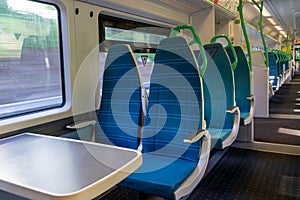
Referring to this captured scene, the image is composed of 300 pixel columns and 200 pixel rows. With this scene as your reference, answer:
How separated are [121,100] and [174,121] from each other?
0.44 m

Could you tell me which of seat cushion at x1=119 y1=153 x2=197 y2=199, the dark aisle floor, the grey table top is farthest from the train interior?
the dark aisle floor

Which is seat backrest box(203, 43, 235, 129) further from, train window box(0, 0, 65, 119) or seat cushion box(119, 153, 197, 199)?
train window box(0, 0, 65, 119)

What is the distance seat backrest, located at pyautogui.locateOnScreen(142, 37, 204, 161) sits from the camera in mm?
1740

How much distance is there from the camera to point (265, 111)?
14.7 feet

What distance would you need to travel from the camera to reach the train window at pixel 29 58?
1830mm

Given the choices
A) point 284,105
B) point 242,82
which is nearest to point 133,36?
point 242,82

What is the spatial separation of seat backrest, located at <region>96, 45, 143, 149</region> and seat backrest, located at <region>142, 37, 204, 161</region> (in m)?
0.10

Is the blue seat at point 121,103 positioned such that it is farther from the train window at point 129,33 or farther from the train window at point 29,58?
the train window at point 129,33

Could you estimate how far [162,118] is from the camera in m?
1.86

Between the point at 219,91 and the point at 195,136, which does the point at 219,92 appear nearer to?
the point at 219,91

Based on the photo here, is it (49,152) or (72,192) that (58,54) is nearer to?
(49,152)

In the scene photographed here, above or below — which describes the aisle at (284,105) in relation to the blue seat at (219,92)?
below

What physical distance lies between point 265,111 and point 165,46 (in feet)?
10.5

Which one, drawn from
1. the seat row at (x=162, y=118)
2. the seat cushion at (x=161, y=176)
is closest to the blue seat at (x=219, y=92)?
the seat row at (x=162, y=118)
